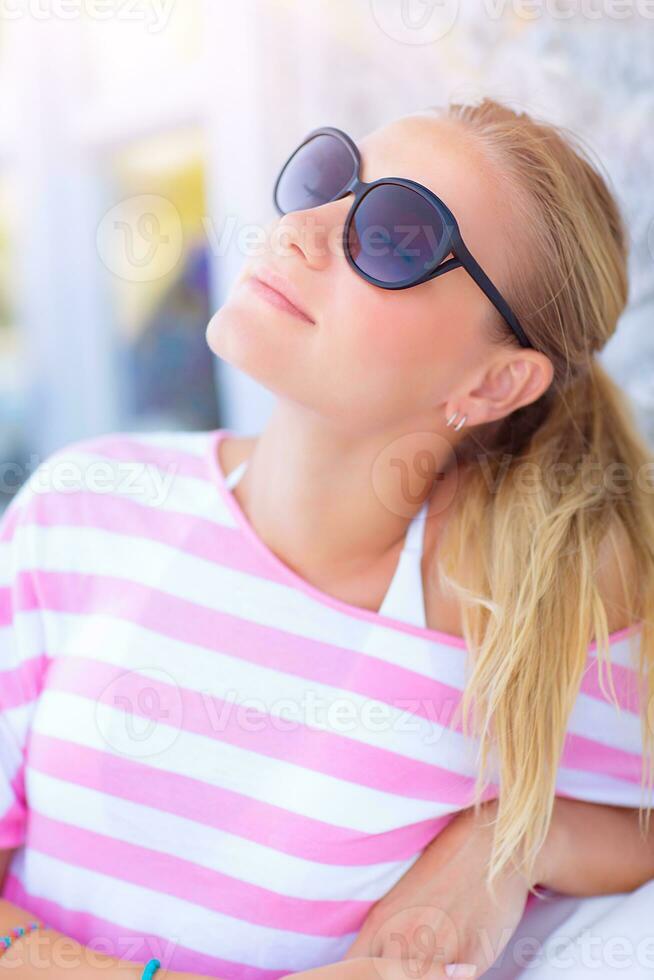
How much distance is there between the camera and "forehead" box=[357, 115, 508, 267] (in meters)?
0.96

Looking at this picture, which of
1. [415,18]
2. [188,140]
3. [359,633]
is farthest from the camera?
[188,140]

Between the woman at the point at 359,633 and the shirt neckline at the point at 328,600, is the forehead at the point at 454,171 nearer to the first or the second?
the woman at the point at 359,633

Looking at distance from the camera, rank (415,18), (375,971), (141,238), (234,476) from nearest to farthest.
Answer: (375,971), (234,476), (415,18), (141,238)

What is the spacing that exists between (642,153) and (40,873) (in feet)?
4.86

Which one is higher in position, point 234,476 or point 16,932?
point 234,476

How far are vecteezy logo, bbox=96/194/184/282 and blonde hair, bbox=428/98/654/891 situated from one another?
123 cm

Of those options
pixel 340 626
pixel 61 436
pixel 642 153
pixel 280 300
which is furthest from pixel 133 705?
pixel 61 436

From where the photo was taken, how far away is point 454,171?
3.17ft

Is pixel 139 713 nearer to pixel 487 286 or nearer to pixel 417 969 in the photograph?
pixel 417 969

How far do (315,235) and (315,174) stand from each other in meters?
0.13

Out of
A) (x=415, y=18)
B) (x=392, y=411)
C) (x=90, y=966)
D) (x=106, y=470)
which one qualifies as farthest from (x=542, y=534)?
(x=415, y=18)

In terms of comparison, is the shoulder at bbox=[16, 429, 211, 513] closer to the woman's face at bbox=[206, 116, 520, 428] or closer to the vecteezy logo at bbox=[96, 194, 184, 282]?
the woman's face at bbox=[206, 116, 520, 428]

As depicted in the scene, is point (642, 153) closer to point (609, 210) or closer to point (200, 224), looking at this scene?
point (609, 210)

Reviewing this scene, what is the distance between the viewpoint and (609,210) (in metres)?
1.08
